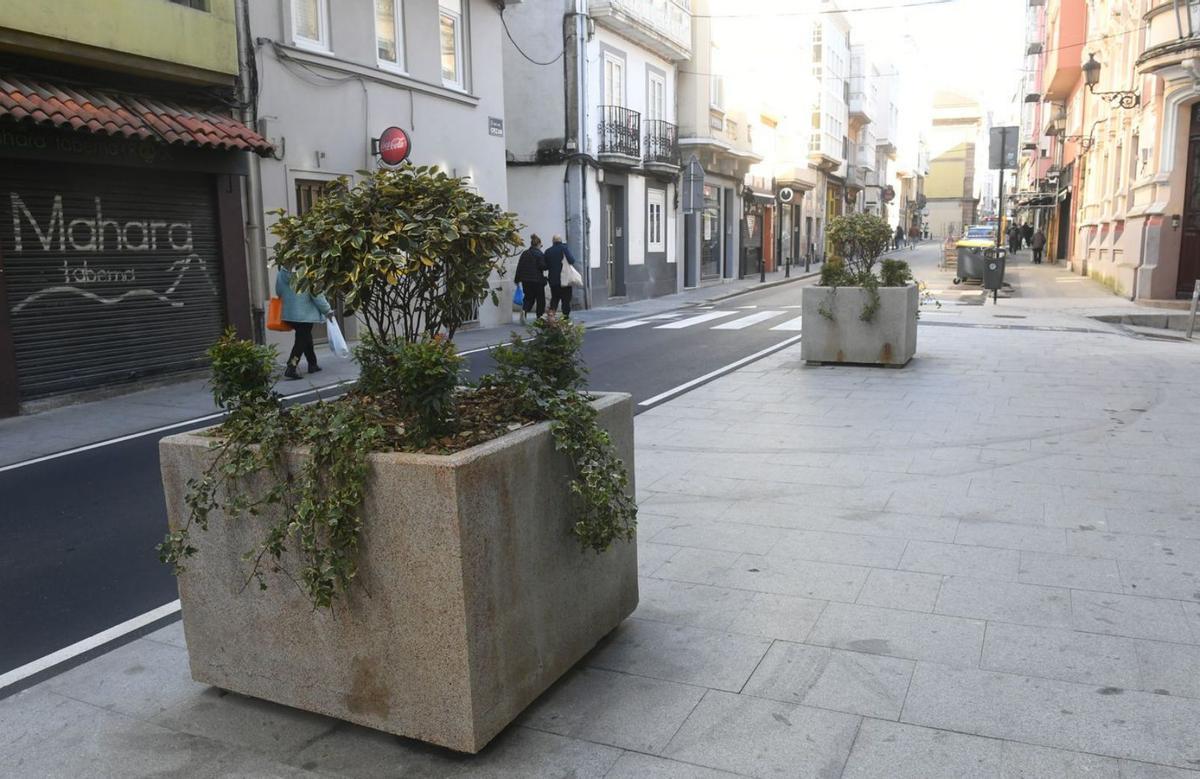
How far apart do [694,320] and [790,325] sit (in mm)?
2492

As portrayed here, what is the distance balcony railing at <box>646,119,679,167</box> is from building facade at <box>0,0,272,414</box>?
15214 mm

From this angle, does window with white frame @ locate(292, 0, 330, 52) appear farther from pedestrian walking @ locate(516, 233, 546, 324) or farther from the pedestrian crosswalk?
the pedestrian crosswalk

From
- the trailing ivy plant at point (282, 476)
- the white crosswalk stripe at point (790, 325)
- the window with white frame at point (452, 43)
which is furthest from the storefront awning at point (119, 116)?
the white crosswalk stripe at point (790, 325)

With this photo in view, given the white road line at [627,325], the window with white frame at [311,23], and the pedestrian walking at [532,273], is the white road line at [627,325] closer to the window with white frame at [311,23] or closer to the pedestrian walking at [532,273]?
the pedestrian walking at [532,273]

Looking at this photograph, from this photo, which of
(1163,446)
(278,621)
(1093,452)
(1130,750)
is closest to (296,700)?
(278,621)

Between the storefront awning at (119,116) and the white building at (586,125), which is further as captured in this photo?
the white building at (586,125)

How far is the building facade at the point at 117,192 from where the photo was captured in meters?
10.1

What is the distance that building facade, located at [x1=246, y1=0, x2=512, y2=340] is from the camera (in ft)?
44.1

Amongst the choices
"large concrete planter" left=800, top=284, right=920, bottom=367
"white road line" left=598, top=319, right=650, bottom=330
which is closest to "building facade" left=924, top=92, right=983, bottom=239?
"white road line" left=598, top=319, right=650, bottom=330

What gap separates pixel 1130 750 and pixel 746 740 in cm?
118

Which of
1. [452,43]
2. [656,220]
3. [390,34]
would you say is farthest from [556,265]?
[656,220]

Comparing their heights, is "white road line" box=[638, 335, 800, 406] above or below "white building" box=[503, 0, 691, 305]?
below

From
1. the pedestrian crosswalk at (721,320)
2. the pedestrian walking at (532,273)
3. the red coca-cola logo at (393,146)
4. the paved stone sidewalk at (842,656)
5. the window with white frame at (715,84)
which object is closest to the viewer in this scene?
the paved stone sidewalk at (842,656)

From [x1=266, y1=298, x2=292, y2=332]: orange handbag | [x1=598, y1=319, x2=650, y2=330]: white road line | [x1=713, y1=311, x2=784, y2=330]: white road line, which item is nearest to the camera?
[x1=266, y1=298, x2=292, y2=332]: orange handbag
